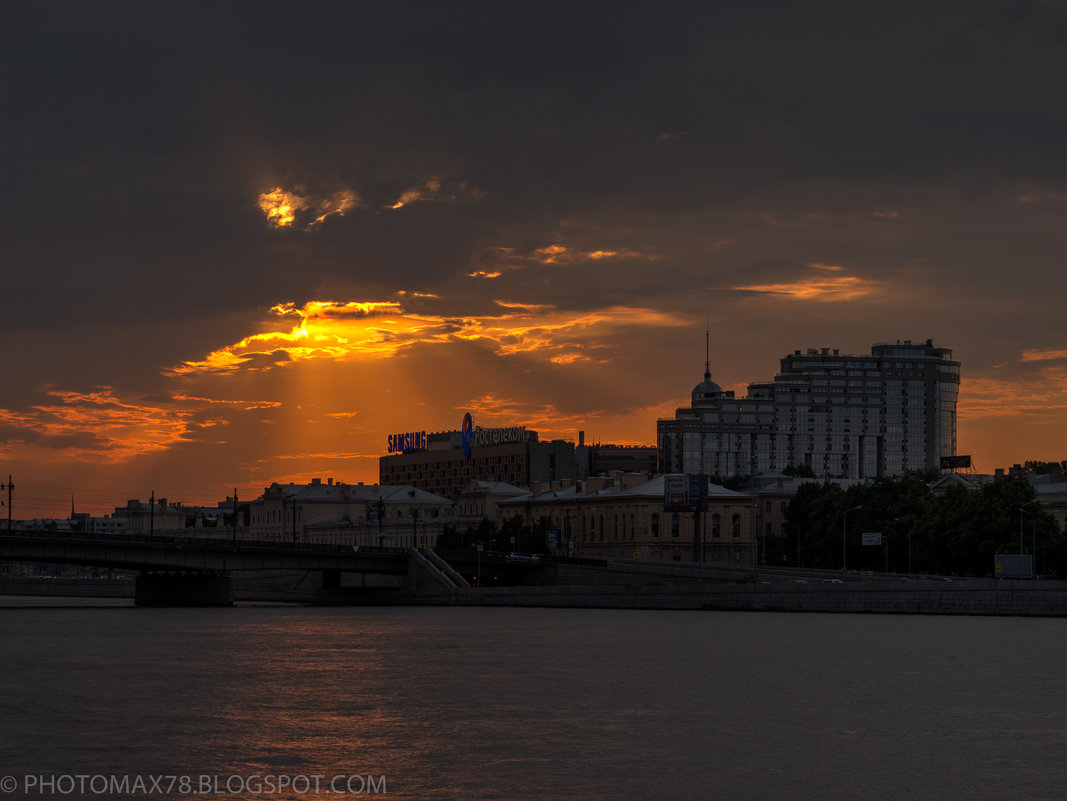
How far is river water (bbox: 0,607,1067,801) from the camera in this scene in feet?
101

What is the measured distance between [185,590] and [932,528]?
63.3 m

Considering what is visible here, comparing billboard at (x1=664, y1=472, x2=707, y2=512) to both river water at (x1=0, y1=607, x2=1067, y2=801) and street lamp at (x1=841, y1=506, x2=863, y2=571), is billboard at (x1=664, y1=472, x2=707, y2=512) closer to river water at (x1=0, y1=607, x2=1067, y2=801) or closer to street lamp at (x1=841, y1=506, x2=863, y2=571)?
street lamp at (x1=841, y1=506, x2=863, y2=571)

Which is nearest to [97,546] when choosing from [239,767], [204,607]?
[204,607]

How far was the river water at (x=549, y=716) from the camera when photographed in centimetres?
3077

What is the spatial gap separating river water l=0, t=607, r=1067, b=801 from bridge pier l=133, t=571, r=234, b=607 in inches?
2595

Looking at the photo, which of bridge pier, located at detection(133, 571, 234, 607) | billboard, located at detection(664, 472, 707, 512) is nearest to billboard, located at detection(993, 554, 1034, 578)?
billboard, located at detection(664, 472, 707, 512)

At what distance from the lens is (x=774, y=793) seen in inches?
1166

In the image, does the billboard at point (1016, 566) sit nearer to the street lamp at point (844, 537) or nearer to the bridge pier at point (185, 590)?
the street lamp at point (844, 537)

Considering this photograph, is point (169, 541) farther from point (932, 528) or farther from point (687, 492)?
point (932, 528)

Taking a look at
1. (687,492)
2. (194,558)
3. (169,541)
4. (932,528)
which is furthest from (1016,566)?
(169,541)

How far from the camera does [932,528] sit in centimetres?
13738

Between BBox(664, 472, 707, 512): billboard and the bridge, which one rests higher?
BBox(664, 472, 707, 512): billboard

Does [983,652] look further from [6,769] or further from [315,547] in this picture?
[315,547]

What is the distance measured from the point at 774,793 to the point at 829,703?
1705 cm
